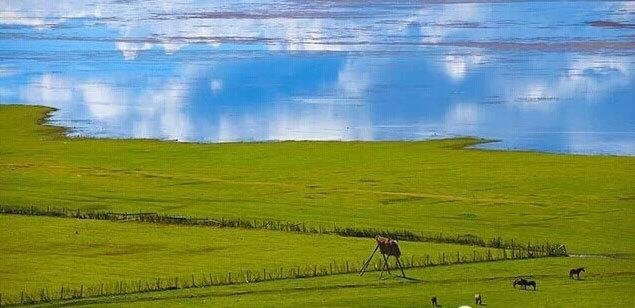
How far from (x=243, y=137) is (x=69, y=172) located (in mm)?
11986

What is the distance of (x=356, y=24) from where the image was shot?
112438 millimetres

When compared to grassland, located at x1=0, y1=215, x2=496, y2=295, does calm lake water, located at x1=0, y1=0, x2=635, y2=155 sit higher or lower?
higher

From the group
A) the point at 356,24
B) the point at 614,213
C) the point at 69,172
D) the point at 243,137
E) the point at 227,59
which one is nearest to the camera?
the point at 614,213

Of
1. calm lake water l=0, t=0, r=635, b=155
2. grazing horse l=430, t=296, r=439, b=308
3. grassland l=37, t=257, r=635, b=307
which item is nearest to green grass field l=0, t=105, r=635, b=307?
grassland l=37, t=257, r=635, b=307

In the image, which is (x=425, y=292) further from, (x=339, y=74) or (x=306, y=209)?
(x=339, y=74)

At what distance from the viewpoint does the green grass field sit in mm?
34875

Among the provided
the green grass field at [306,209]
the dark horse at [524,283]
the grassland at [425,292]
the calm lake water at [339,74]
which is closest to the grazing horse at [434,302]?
the grassland at [425,292]

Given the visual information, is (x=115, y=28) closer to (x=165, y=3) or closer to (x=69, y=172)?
(x=165, y=3)

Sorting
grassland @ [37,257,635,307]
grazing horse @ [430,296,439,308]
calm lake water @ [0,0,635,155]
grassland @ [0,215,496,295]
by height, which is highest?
calm lake water @ [0,0,635,155]

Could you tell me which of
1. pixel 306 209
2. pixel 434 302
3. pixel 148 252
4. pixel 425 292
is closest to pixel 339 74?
pixel 306 209

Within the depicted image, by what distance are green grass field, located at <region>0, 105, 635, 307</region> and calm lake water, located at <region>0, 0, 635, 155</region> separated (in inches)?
173

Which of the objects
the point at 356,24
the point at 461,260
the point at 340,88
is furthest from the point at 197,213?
the point at 356,24

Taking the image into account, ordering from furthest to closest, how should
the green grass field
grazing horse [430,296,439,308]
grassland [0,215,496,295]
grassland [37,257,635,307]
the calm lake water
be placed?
the calm lake water, grassland [0,215,496,295], the green grass field, grassland [37,257,635,307], grazing horse [430,296,439,308]

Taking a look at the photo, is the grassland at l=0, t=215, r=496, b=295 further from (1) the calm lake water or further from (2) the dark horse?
(1) the calm lake water
